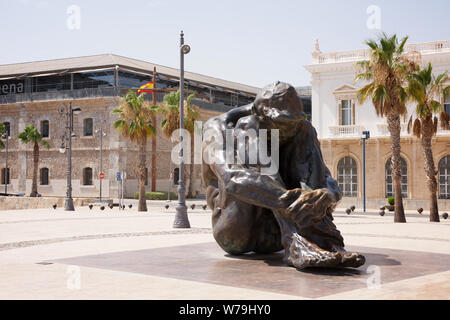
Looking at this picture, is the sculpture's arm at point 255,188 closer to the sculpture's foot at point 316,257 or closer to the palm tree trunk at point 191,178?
the sculpture's foot at point 316,257

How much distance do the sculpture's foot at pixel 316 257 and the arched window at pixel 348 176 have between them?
30170 mm

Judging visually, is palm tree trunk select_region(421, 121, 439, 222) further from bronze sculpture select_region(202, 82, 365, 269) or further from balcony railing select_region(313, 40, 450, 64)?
bronze sculpture select_region(202, 82, 365, 269)

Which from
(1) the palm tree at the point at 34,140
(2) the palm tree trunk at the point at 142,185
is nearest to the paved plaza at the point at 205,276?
(2) the palm tree trunk at the point at 142,185

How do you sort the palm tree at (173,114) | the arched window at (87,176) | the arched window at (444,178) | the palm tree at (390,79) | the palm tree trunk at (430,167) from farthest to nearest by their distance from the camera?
the arched window at (87,176), the palm tree at (173,114), the arched window at (444,178), the palm tree trunk at (430,167), the palm tree at (390,79)

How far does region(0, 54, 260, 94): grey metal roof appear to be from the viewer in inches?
1806

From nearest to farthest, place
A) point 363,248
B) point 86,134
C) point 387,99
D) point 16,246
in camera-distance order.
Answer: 1. point 363,248
2. point 16,246
3. point 387,99
4. point 86,134

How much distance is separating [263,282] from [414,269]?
2169 mm

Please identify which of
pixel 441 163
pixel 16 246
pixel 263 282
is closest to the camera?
pixel 263 282

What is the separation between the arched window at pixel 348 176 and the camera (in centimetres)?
3609

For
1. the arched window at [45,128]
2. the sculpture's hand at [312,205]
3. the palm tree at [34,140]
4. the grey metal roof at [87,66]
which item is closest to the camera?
the sculpture's hand at [312,205]

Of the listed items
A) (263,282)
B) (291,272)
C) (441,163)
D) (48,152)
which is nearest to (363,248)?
(291,272)

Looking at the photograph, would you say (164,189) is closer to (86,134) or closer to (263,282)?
(86,134)

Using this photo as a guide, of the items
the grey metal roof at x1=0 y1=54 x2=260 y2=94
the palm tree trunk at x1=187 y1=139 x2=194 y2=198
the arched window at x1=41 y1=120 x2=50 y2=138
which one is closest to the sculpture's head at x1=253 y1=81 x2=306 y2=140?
the palm tree trunk at x1=187 y1=139 x2=194 y2=198

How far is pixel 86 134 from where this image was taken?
46.8 metres
